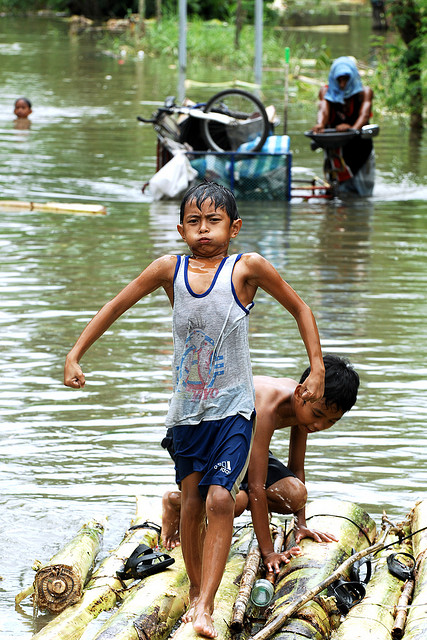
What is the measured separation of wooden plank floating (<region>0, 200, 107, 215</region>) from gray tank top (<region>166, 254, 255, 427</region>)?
8835 mm

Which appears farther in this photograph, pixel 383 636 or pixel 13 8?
pixel 13 8

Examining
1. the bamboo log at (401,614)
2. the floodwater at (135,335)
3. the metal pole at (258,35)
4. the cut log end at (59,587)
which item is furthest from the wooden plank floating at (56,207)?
the bamboo log at (401,614)

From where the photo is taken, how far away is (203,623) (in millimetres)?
3525

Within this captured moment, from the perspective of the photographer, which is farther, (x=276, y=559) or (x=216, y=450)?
(x=276, y=559)

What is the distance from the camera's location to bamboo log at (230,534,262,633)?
3711mm

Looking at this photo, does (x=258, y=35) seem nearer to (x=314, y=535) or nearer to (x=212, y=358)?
(x=314, y=535)

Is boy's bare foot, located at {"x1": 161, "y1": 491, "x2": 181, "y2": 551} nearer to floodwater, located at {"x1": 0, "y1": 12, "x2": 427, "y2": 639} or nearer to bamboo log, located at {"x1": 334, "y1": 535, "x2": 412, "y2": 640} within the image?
floodwater, located at {"x1": 0, "y1": 12, "x2": 427, "y2": 639}

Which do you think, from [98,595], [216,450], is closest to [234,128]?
[98,595]

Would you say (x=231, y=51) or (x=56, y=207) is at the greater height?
(x=231, y=51)

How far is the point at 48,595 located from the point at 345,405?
4.56 feet

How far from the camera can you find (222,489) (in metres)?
3.62

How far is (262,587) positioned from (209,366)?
2.91 ft

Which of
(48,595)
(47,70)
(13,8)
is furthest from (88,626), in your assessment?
(13,8)

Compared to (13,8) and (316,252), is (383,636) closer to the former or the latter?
(316,252)
